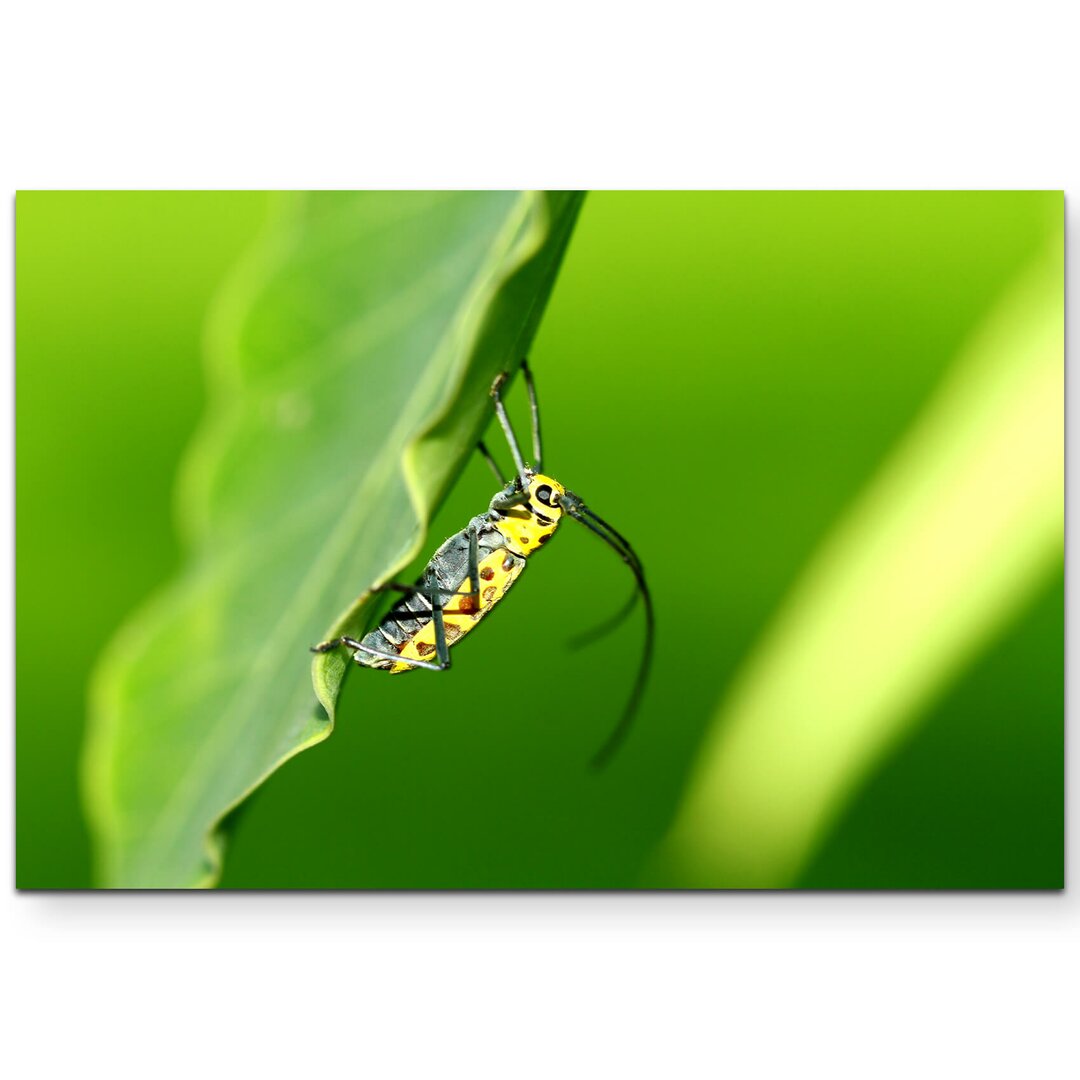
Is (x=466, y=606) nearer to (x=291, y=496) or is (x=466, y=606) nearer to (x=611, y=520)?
(x=291, y=496)

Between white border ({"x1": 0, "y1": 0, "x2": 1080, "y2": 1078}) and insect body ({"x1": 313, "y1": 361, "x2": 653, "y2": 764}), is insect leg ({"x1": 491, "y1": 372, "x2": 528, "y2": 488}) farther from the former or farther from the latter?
white border ({"x1": 0, "y1": 0, "x2": 1080, "y2": 1078})

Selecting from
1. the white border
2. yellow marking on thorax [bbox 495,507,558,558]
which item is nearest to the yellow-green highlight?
yellow marking on thorax [bbox 495,507,558,558]

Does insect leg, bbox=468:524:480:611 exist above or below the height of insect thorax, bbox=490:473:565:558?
below

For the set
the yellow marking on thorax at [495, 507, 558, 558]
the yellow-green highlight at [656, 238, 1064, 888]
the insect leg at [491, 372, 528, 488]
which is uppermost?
the insect leg at [491, 372, 528, 488]

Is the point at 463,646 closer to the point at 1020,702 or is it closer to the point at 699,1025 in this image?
the point at 699,1025
